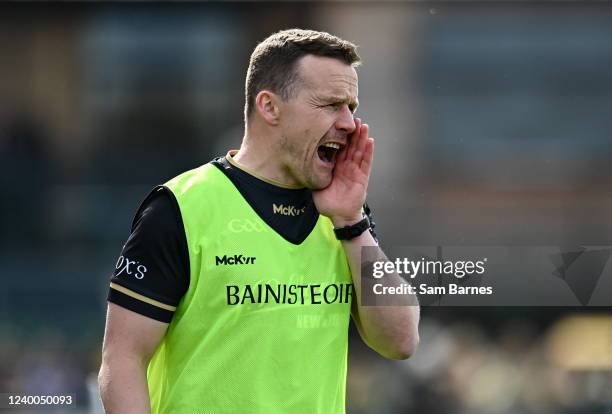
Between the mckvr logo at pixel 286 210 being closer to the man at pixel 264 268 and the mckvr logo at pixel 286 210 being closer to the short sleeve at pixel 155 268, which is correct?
the man at pixel 264 268

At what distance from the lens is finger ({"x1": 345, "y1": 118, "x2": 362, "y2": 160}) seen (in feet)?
8.64

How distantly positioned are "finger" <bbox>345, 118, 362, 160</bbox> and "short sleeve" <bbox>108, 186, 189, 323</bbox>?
52 centimetres

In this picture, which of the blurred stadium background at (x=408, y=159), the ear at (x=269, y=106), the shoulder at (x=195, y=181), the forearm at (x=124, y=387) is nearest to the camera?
the forearm at (x=124, y=387)

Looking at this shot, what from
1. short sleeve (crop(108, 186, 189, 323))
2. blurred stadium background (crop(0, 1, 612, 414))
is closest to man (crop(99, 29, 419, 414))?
short sleeve (crop(108, 186, 189, 323))

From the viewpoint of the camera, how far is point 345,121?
2584 mm

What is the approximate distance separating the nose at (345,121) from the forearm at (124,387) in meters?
0.79

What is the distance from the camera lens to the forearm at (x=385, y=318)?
2518 mm

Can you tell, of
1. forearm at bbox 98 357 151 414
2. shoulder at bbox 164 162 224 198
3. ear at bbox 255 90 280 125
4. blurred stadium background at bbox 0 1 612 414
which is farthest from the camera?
blurred stadium background at bbox 0 1 612 414

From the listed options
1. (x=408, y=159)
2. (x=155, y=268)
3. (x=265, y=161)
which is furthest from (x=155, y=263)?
(x=408, y=159)

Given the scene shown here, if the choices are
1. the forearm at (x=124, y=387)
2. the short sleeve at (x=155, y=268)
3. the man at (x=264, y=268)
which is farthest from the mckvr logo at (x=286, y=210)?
the forearm at (x=124, y=387)

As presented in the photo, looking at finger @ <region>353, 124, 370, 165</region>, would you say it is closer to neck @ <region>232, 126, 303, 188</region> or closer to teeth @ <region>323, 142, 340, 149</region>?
teeth @ <region>323, 142, 340, 149</region>

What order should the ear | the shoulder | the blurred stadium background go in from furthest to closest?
1. the blurred stadium background
2. the ear
3. the shoulder

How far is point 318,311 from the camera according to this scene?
2.49m

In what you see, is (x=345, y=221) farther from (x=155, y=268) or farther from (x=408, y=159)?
(x=408, y=159)
